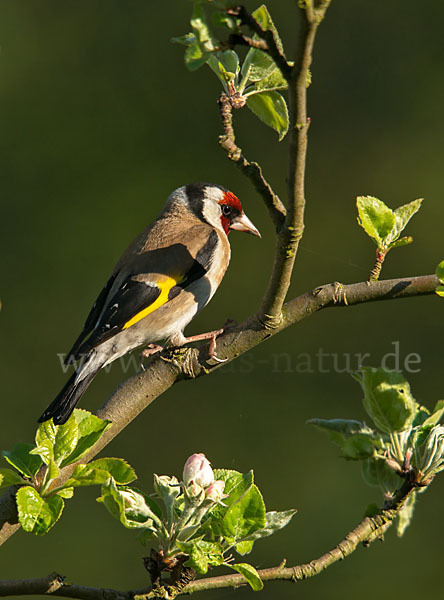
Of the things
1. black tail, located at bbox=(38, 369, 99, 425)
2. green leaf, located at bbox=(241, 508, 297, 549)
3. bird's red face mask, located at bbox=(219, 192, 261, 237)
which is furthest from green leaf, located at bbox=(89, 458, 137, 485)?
bird's red face mask, located at bbox=(219, 192, 261, 237)

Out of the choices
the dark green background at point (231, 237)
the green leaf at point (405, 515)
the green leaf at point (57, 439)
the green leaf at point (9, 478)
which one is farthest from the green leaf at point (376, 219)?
the dark green background at point (231, 237)

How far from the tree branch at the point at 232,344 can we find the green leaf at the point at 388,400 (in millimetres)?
142

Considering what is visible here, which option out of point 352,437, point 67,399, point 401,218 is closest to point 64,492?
point 352,437

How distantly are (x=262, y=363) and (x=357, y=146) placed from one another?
1771 mm

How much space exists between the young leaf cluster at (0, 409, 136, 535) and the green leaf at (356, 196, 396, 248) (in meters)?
0.59

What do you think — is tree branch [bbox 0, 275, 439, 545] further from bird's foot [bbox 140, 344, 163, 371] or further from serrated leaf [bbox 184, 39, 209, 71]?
bird's foot [bbox 140, 344, 163, 371]

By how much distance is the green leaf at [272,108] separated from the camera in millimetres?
1388

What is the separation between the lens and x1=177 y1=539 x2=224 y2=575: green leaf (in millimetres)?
1190

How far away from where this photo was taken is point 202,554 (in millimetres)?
1205

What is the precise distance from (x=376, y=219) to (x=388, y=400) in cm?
33

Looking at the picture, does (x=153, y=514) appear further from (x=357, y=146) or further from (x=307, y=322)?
(x=357, y=146)

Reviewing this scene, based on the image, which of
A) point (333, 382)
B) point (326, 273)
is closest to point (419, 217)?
point (326, 273)

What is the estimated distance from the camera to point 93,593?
4.04 ft

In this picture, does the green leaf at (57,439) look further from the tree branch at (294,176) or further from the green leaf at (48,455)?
the tree branch at (294,176)
